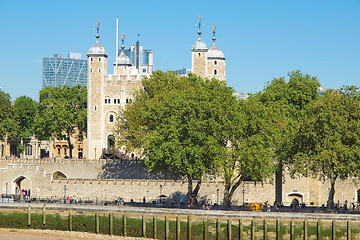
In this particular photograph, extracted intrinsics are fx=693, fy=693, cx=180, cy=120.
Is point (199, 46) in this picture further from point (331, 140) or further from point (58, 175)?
point (331, 140)

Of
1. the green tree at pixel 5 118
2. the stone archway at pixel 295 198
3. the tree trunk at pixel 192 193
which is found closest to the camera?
the tree trunk at pixel 192 193

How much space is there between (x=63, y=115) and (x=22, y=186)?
37.8ft

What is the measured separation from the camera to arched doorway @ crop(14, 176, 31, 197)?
238ft

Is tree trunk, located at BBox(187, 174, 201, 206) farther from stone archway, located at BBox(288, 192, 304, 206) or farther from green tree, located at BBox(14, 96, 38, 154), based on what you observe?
green tree, located at BBox(14, 96, 38, 154)

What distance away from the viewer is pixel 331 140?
52.3 meters

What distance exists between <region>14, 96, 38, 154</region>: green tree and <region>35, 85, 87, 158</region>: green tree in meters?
4.72

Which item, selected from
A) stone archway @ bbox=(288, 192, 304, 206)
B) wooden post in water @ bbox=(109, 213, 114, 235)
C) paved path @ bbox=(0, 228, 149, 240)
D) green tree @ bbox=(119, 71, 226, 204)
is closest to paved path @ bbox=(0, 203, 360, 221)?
wooden post in water @ bbox=(109, 213, 114, 235)

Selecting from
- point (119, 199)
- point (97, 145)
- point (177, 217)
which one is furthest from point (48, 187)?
point (177, 217)

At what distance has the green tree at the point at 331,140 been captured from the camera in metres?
51.4

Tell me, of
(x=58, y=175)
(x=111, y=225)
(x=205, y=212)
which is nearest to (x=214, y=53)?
(x=58, y=175)

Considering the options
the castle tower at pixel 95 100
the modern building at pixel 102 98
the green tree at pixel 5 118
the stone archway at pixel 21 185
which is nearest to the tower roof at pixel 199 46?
the modern building at pixel 102 98

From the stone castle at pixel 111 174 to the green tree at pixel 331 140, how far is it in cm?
755

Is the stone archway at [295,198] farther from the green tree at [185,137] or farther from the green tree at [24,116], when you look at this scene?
the green tree at [24,116]

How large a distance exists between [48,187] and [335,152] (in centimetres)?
3160
